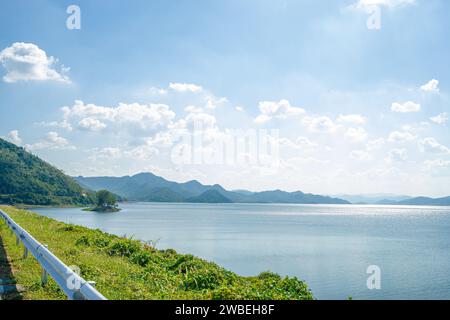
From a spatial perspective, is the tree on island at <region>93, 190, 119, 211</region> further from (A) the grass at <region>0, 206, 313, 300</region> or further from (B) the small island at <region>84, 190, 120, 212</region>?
(A) the grass at <region>0, 206, 313, 300</region>

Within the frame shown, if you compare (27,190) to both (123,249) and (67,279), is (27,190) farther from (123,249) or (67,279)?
(67,279)

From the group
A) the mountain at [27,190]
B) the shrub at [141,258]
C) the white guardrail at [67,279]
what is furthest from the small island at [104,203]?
the white guardrail at [67,279]

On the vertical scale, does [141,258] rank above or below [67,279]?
below

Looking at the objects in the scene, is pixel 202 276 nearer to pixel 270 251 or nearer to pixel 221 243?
pixel 270 251

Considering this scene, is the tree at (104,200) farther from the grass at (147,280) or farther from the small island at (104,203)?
the grass at (147,280)

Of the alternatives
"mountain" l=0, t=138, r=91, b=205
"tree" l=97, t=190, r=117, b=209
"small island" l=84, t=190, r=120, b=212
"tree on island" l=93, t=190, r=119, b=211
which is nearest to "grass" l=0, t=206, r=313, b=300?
"small island" l=84, t=190, r=120, b=212

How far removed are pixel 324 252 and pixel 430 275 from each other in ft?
45.2

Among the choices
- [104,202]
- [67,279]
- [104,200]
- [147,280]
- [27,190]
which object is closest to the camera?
[67,279]

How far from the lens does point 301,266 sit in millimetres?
37438

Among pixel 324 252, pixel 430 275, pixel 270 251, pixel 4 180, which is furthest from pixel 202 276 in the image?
pixel 4 180

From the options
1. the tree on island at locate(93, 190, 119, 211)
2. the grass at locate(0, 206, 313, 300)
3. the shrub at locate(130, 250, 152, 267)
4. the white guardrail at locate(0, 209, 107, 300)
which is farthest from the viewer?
the tree on island at locate(93, 190, 119, 211)

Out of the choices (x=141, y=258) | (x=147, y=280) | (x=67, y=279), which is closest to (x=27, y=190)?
(x=141, y=258)
